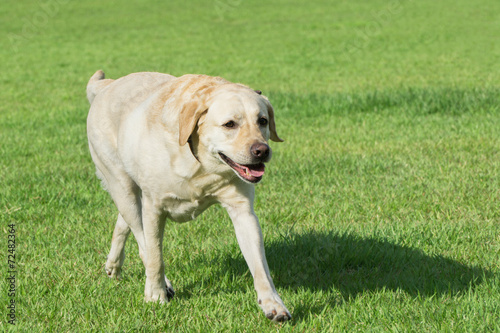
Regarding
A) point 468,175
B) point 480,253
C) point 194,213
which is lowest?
point 468,175

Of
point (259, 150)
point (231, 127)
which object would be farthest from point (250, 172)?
point (231, 127)

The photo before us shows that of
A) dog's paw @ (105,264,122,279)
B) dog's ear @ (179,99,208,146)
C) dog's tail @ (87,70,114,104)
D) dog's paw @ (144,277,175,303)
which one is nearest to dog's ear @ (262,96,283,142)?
dog's ear @ (179,99,208,146)

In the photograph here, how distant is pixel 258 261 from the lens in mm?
3676


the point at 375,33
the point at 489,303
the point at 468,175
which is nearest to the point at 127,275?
the point at 489,303

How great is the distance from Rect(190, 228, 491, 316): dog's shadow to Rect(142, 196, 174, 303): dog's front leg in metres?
0.57

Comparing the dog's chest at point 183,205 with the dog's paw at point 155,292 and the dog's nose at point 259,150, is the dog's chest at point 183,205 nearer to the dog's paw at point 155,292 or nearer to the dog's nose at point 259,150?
the dog's paw at point 155,292

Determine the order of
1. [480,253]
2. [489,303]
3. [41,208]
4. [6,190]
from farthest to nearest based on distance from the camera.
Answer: [6,190] → [41,208] → [480,253] → [489,303]

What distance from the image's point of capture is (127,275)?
14.8 feet

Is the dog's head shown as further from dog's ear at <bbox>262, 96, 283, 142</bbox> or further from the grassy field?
the grassy field

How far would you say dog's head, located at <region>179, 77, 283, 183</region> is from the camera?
3494 millimetres

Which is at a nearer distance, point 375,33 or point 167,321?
point 167,321

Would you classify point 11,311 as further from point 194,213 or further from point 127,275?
point 194,213

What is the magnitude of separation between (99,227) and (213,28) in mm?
25597

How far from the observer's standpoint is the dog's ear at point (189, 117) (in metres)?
3.58
